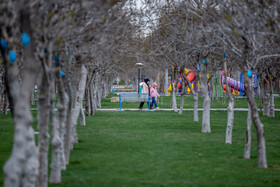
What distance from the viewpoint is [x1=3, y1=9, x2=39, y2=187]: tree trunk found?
21.9ft

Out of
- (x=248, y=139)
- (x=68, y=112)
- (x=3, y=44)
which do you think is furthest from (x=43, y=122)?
(x=248, y=139)

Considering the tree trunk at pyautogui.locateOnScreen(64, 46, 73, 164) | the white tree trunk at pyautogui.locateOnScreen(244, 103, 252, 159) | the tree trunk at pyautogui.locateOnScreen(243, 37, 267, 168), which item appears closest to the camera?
the tree trunk at pyautogui.locateOnScreen(64, 46, 73, 164)

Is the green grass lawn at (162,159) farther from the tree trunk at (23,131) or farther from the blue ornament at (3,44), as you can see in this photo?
the blue ornament at (3,44)

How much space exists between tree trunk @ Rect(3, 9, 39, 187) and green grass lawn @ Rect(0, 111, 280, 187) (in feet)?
8.18

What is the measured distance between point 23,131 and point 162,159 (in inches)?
244

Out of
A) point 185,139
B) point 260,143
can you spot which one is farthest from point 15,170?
point 185,139

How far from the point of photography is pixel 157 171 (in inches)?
425

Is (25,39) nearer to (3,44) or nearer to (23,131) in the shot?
(3,44)

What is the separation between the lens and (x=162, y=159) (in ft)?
41.0

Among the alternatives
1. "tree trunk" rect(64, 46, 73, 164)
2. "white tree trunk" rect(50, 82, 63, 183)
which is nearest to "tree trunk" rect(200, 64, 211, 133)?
"tree trunk" rect(64, 46, 73, 164)

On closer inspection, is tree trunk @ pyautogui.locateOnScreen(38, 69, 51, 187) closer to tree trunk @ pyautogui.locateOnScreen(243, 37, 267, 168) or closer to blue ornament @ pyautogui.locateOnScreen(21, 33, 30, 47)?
blue ornament @ pyautogui.locateOnScreen(21, 33, 30, 47)

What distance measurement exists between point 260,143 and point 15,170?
609 centimetres

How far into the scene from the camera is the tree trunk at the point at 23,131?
668 centimetres

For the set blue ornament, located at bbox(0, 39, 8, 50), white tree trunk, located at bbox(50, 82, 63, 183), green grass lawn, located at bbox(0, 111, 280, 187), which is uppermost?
blue ornament, located at bbox(0, 39, 8, 50)
